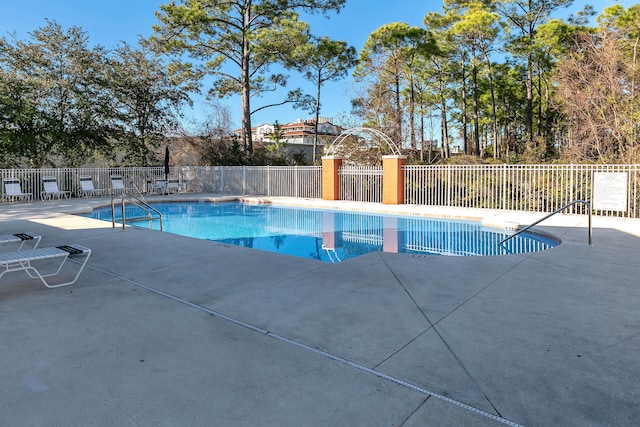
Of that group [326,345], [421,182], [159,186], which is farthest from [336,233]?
[159,186]

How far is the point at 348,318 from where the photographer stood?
3.56 metres

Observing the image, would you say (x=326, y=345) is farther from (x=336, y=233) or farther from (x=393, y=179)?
(x=393, y=179)

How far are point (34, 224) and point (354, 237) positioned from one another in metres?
7.12

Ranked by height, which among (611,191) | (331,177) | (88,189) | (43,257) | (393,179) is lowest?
(43,257)

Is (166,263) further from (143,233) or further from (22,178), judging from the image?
A: (22,178)

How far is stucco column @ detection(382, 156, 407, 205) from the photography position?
14.2m

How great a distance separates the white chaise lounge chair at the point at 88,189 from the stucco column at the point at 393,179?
12.1 metres

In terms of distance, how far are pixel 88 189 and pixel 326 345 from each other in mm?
17274

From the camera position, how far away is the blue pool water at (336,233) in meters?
8.23

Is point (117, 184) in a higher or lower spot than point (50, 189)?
higher

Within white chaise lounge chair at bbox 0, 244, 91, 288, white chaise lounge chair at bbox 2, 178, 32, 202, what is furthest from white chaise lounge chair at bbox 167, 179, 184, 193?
white chaise lounge chair at bbox 0, 244, 91, 288

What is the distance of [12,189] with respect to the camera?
49.5ft

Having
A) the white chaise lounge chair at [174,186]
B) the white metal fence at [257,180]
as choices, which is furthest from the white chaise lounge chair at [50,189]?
the white metal fence at [257,180]

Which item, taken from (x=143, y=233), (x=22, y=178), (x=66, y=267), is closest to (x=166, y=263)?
(x=66, y=267)
